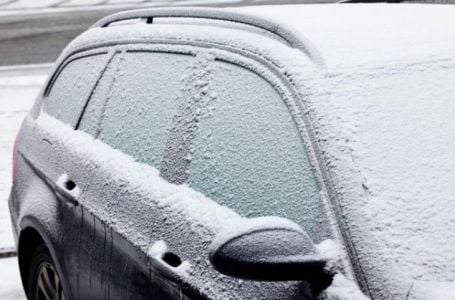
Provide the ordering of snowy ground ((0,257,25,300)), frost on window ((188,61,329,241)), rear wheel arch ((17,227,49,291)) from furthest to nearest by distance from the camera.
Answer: snowy ground ((0,257,25,300)) → rear wheel arch ((17,227,49,291)) → frost on window ((188,61,329,241))

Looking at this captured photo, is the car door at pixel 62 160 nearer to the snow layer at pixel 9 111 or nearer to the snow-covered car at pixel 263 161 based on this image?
the snow-covered car at pixel 263 161

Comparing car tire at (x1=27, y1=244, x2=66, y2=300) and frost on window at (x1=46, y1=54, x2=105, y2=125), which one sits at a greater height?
frost on window at (x1=46, y1=54, x2=105, y2=125)

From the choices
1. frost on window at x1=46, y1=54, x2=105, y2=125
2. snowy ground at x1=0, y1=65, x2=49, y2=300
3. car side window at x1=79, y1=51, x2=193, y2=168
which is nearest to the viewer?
car side window at x1=79, y1=51, x2=193, y2=168

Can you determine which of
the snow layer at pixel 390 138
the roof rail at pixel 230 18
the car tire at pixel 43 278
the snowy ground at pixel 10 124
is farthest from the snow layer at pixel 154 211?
the snowy ground at pixel 10 124

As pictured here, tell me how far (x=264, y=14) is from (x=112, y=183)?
2.75ft

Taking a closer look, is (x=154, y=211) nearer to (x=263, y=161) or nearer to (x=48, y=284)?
(x=263, y=161)

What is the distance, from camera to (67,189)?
328cm

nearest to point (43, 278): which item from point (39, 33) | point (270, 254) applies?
point (270, 254)

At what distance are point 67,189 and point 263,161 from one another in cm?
122

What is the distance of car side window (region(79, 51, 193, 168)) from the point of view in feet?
9.27

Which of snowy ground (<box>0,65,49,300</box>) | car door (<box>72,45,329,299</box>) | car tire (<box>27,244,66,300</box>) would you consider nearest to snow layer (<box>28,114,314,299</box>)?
car door (<box>72,45,329,299</box>)

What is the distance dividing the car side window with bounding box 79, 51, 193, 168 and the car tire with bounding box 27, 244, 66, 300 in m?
0.59

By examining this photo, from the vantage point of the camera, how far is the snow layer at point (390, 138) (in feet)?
6.36

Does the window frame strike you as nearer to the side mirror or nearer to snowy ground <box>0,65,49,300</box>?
snowy ground <box>0,65,49,300</box>
